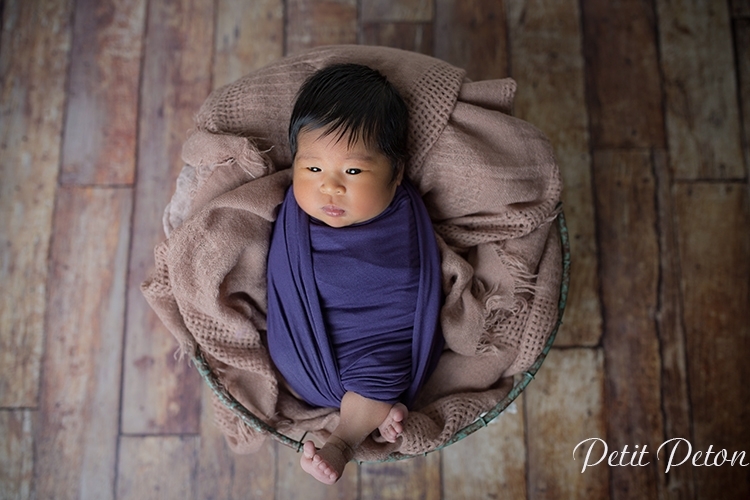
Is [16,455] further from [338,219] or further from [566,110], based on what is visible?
[566,110]

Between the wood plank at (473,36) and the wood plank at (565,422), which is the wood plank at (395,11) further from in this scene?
the wood plank at (565,422)

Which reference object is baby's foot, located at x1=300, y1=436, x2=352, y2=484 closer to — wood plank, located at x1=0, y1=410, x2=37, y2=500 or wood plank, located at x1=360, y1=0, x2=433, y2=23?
wood plank, located at x1=0, y1=410, x2=37, y2=500

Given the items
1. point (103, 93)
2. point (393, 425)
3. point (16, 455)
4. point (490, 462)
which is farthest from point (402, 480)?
point (103, 93)

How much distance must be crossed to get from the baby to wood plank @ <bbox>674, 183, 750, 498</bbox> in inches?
27.2

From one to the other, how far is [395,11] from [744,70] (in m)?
0.90

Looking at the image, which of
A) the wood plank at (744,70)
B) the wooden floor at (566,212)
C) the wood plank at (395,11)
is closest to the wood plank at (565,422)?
the wooden floor at (566,212)

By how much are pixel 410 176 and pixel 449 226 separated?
0.14 metres

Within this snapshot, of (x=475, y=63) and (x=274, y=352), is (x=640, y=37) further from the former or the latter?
(x=274, y=352)

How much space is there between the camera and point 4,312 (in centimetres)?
138

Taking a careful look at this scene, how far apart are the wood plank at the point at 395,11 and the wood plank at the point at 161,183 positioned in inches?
15.8

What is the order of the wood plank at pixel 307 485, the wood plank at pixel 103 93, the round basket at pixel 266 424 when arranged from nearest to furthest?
the round basket at pixel 266 424, the wood plank at pixel 307 485, the wood plank at pixel 103 93

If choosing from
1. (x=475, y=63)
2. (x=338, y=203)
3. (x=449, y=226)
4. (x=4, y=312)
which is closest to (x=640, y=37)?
(x=475, y=63)

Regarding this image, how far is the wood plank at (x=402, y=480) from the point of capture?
1.32 m

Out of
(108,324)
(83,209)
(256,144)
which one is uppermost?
(256,144)
